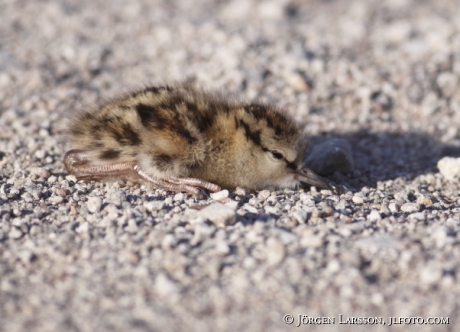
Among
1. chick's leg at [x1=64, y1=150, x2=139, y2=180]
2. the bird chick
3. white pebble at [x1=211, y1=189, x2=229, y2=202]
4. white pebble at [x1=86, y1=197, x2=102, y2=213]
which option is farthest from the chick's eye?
white pebble at [x1=86, y1=197, x2=102, y2=213]

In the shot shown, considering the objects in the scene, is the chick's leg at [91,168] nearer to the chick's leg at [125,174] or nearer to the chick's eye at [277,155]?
the chick's leg at [125,174]

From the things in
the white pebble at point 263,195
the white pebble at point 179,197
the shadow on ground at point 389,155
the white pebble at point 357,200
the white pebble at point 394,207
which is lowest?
the shadow on ground at point 389,155

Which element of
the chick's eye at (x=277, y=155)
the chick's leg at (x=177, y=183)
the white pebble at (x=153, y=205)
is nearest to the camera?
the white pebble at (x=153, y=205)

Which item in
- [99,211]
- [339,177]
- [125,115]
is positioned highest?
[125,115]

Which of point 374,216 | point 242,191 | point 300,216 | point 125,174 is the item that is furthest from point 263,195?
point 125,174

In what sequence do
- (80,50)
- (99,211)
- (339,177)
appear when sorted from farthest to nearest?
(80,50) < (339,177) < (99,211)

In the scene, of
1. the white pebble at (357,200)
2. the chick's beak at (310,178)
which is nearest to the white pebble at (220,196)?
the chick's beak at (310,178)

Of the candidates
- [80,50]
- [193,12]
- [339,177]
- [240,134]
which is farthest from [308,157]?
[193,12]

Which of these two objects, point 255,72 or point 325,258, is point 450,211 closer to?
point 325,258
